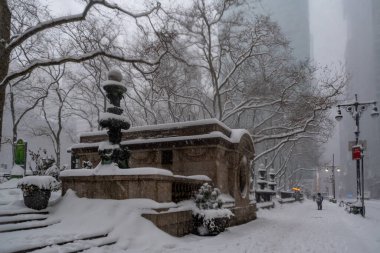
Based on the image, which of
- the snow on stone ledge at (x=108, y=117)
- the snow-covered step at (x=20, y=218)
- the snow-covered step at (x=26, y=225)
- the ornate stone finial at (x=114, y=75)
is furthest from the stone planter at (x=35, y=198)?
the ornate stone finial at (x=114, y=75)

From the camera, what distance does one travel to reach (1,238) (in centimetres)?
737

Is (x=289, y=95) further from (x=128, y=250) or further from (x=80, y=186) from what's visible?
(x=128, y=250)

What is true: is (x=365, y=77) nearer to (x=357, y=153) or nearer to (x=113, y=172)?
(x=357, y=153)

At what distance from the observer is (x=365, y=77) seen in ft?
484

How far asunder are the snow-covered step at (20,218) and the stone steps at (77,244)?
184 cm

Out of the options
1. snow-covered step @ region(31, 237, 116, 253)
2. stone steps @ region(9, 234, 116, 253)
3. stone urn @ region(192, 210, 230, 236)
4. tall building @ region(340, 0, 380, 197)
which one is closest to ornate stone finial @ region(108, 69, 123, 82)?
stone urn @ region(192, 210, 230, 236)

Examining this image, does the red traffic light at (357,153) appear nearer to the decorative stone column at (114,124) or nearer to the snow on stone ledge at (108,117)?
the decorative stone column at (114,124)

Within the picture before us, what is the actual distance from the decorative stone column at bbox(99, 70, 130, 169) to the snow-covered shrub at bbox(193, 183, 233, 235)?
2.68 m

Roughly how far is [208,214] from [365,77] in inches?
6089

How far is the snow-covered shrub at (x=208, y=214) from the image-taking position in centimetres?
1138

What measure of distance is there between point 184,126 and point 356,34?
6801 inches

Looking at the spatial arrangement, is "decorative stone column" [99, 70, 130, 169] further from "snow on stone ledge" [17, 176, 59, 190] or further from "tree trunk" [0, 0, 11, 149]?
"tree trunk" [0, 0, 11, 149]

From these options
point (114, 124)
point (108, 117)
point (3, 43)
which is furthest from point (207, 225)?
point (3, 43)

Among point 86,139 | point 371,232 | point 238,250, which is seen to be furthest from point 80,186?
point 371,232
